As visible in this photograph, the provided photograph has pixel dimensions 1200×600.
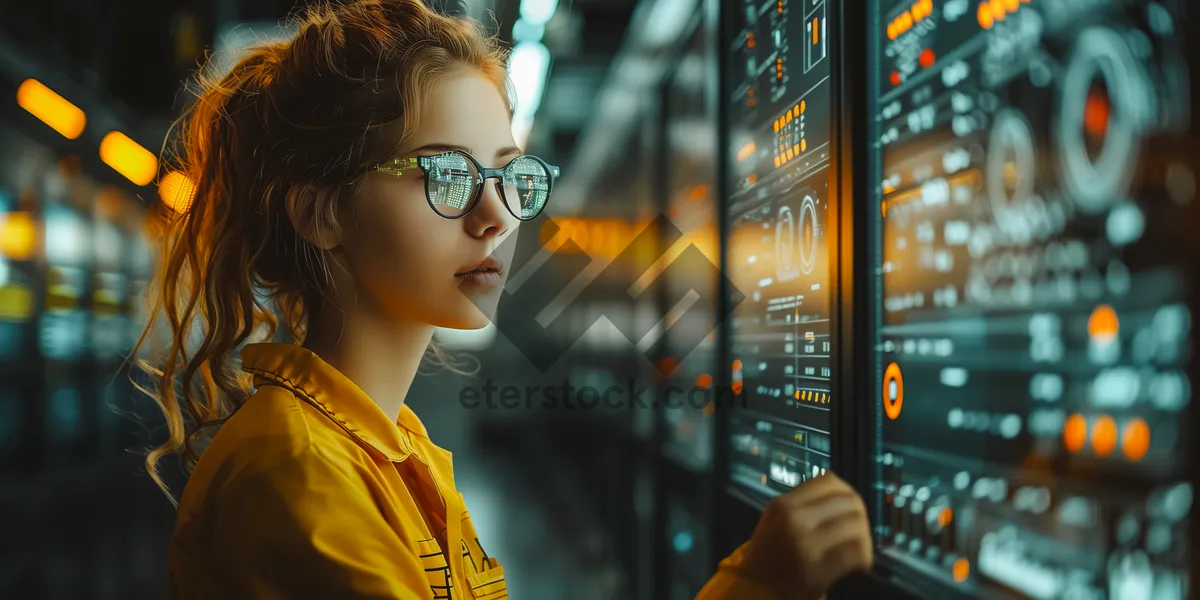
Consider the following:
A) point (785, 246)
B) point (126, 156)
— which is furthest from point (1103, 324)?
point (126, 156)

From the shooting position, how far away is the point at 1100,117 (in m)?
0.72

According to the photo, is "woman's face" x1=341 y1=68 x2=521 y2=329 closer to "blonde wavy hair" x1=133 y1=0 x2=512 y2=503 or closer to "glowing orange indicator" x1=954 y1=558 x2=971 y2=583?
"blonde wavy hair" x1=133 y1=0 x2=512 y2=503

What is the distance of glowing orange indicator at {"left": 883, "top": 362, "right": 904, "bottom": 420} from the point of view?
1070 mm

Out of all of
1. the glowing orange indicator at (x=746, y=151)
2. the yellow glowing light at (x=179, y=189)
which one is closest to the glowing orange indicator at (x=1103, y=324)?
the glowing orange indicator at (x=746, y=151)

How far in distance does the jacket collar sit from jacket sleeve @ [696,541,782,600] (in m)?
0.43

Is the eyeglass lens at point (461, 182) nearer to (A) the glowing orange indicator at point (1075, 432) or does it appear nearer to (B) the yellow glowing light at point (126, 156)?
(A) the glowing orange indicator at point (1075, 432)

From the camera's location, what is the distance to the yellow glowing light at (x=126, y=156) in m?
6.44

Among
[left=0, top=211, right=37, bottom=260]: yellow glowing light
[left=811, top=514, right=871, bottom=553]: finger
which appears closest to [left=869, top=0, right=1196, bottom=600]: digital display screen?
[left=811, top=514, right=871, bottom=553]: finger

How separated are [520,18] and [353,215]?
264cm

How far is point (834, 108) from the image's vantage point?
3.81 ft

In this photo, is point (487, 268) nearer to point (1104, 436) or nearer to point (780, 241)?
point (780, 241)

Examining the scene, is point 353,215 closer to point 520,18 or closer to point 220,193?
point 220,193

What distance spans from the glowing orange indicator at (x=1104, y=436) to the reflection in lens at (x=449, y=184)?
75 centimetres

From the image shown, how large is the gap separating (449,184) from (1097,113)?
730 millimetres
